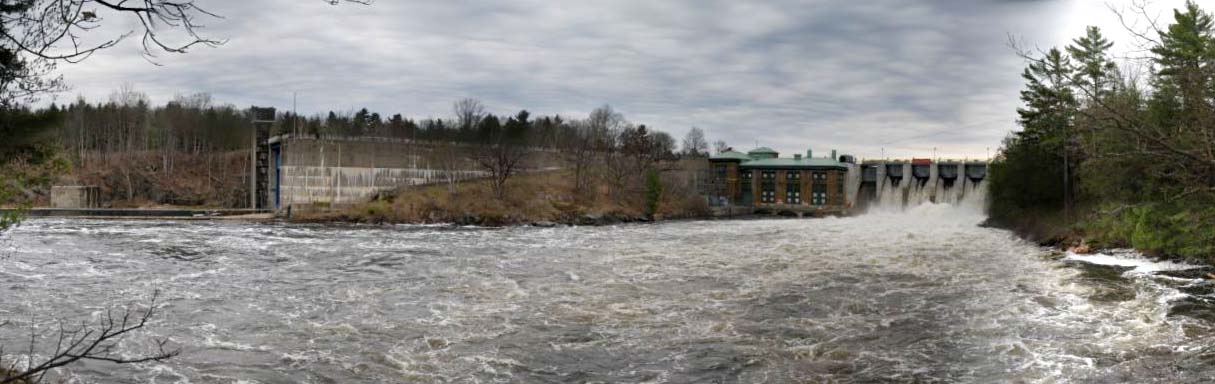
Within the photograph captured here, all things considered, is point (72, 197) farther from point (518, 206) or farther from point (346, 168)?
point (518, 206)

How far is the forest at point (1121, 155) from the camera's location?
9.25 metres

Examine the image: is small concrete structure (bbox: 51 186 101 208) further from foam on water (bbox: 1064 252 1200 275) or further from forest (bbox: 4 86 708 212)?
foam on water (bbox: 1064 252 1200 275)

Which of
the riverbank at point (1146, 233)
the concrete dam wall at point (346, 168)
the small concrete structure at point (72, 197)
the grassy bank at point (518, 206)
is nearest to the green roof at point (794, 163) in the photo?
the grassy bank at point (518, 206)

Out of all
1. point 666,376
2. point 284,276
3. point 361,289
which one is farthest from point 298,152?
point 666,376

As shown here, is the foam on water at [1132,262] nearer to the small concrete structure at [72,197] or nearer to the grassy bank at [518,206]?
the grassy bank at [518,206]

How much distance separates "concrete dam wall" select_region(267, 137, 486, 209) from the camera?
6191 centimetres

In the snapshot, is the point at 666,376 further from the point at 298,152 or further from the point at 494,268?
the point at 298,152

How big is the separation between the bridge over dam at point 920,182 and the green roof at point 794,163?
3552 mm

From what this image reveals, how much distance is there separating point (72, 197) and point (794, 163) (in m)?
66.7

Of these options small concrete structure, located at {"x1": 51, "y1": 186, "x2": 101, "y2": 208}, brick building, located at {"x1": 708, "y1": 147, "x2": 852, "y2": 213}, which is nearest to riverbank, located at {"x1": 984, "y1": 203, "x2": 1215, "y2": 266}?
brick building, located at {"x1": 708, "y1": 147, "x2": 852, "y2": 213}

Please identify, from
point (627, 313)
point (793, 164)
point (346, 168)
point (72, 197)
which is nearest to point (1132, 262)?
point (627, 313)

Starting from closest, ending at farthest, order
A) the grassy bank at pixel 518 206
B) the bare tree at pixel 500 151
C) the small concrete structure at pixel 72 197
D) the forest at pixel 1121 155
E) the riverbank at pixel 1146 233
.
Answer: the forest at pixel 1121 155 < the riverbank at pixel 1146 233 < the grassy bank at pixel 518 206 < the small concrete structure at pixel 72 197 < the bare tree at pixel 500 151

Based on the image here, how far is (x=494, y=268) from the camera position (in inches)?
1036

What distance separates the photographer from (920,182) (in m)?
77.4
